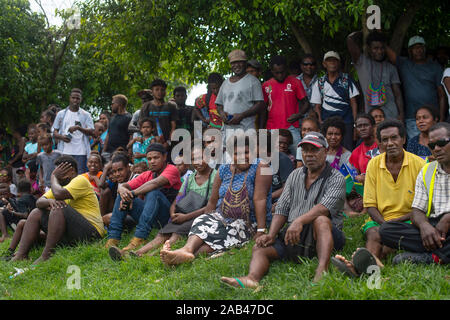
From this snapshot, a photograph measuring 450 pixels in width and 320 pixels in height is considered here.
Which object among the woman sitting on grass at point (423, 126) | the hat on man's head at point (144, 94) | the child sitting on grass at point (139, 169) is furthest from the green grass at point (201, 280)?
the hat on man's head at point (144, 94)

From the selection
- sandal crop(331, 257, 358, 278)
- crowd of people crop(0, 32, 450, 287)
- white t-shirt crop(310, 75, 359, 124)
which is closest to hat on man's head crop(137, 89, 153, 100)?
crowd of people crop(0, 32, 450, 287)

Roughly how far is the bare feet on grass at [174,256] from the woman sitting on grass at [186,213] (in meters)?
0.95

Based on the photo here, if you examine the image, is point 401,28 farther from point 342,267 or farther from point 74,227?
point 74,227

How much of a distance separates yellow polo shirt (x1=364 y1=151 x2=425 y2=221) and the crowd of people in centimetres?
1

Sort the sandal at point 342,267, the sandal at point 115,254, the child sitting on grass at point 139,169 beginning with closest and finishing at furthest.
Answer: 1. the sandal at point 342,267
2. the sandal at point 115,254
3. the child sitting on grass at point 139,169

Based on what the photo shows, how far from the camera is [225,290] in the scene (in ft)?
14.1

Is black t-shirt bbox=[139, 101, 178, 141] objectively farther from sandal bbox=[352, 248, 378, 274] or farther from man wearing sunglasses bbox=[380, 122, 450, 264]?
sandal bbox=[352, 248, 378, 274]

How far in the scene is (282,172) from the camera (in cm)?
671

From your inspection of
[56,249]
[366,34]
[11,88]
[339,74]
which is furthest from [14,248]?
[11,88]

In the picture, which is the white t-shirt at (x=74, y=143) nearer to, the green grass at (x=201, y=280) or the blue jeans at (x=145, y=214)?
the blue jeans at (x=145, y=214)

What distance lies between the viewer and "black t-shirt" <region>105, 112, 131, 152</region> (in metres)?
9.95

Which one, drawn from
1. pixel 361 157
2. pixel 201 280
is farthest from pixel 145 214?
pixel 361 157

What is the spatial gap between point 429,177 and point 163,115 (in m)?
5.60

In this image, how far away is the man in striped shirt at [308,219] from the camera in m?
4.43
